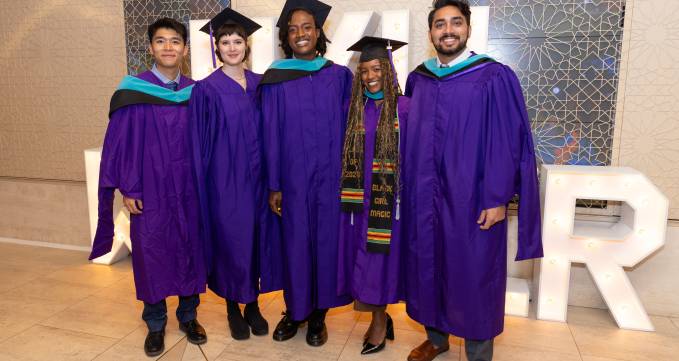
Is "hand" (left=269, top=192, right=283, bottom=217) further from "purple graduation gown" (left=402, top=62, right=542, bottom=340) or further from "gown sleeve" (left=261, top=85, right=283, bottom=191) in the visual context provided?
"purple graduation gown" (left=402, top=62, right=542, bottom=340)

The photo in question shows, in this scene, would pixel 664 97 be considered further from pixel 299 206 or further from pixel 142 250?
pixel 142 250

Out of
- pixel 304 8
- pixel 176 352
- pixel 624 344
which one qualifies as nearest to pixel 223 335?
pixel 176 352

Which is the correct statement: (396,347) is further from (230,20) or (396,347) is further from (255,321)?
(230,20)

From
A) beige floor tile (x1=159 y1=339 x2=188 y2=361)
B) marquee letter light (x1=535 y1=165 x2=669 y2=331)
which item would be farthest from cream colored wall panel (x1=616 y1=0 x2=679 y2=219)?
beige floor tile (x1=159 y1=339 x2=188 y2=361)

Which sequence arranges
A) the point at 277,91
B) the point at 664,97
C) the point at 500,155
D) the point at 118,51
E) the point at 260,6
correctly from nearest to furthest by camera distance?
the point at 500,155 < the point at 277,91 < the point at 664,97 < the point at 260,6 < the point at 118,51

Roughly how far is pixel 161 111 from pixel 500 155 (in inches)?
67.4

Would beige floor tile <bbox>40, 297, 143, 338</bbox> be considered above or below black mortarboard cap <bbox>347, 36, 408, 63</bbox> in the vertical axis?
below

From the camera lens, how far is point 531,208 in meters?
2.24

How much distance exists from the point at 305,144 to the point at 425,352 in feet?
4.10

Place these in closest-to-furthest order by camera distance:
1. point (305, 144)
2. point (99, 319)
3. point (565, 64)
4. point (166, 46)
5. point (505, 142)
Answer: point (505, 142), point (305, 144), point (166, 46), point (99, 319), point (565, 64)

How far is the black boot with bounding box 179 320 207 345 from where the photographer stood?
2.74 m

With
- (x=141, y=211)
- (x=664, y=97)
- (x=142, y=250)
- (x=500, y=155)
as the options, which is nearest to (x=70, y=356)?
(x=142, y=250)

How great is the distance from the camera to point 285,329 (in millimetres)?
2756

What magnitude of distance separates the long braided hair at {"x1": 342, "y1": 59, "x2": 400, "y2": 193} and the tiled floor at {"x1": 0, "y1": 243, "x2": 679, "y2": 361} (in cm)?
103
